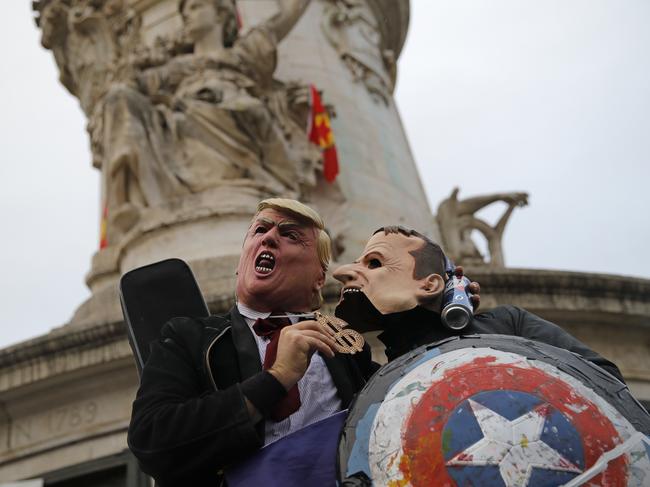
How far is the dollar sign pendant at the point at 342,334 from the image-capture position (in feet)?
11.2

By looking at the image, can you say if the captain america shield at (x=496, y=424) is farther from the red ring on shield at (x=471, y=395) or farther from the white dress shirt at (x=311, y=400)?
the white dress shirt at (x=311, y=400)

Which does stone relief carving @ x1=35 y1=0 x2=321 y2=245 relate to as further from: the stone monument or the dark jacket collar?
the dark jacket collar

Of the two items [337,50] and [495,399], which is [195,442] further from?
[337,50]

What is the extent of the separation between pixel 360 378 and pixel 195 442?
751 millimetres

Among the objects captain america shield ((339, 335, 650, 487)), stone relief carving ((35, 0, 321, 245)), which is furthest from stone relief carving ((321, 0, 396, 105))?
captain america shield ((339, 335, 650, 487))

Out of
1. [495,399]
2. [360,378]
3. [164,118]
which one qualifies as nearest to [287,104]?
[164,118]

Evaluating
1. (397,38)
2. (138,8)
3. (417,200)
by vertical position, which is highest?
(138,8)

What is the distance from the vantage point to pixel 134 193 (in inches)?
416

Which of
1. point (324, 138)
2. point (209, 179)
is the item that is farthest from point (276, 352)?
point (324, 138)

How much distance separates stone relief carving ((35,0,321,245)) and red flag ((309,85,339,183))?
→ 9cm

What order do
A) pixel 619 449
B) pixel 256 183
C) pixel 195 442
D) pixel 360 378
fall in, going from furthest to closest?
pixel 256 183 → pixel 360 378 → pixel 195 442 → pixel 619 449

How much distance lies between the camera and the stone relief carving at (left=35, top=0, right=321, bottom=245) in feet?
34.0

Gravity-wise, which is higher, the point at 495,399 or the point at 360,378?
the point at 495,399

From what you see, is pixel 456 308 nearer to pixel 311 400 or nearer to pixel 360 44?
pixel 311 400
